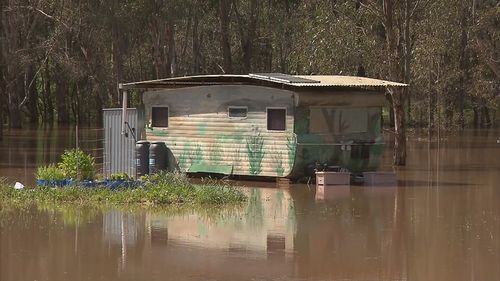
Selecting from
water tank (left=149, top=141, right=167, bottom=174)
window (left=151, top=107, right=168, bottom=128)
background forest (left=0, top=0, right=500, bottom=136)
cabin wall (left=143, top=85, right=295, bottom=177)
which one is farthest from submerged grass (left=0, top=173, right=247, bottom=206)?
background forest (left=0, top=0, right=500, bottom=136)

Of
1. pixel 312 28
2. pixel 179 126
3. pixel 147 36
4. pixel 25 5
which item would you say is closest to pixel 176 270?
pixel 179 126

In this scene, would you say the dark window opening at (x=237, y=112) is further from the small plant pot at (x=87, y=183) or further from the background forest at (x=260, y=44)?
the background forest at (x=260, y=44)

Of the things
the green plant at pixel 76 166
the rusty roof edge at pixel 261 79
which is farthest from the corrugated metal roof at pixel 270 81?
the green plant at pixel 76 166

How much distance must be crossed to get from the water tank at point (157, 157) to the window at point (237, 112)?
2.00 metres

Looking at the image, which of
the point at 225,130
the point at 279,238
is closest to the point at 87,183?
the point at 225,130

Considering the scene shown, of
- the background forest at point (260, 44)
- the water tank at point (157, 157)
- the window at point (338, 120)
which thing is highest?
the background forest at point (260, 44)

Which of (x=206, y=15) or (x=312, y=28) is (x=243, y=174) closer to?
(x=312, y=28)

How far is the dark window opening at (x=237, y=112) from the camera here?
24.7 meters

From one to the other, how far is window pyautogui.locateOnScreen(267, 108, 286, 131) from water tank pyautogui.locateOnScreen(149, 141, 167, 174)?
2.97 meters

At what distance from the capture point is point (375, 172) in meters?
24.3

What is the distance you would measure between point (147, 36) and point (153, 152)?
33.7m

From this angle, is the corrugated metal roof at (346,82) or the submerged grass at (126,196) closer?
the submerged grass at (126,196)

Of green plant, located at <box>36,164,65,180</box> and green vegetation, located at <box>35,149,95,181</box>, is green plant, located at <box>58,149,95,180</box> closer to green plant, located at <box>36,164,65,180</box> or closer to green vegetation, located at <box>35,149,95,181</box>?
green vegetation, located at <box>35,149,95,181</box>

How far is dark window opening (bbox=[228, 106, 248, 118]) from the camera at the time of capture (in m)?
24.7
